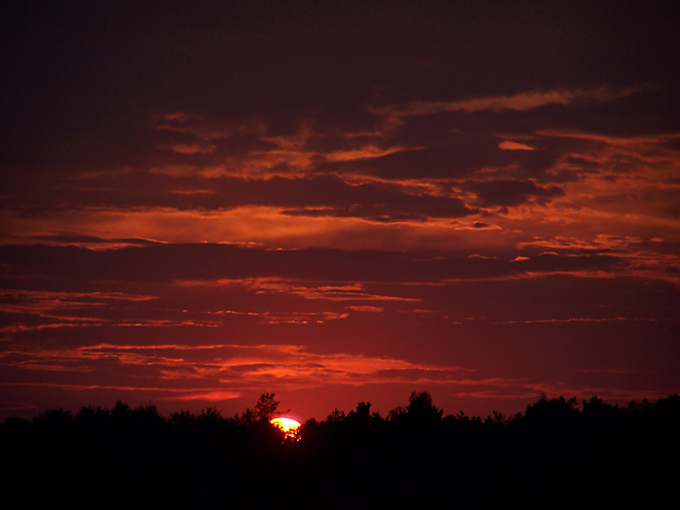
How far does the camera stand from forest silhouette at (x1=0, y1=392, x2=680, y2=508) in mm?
56031

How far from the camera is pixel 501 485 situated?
2259 inches

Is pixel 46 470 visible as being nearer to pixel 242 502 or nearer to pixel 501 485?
pixel 242 502

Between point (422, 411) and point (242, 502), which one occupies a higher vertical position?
point (422, 411)

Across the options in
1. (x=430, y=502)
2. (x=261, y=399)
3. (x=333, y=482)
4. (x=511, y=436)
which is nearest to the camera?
(x=430, y=502)

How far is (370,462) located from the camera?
62.1m

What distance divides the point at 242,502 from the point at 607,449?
85.2 ft

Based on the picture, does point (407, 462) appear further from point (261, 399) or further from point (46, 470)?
point (46, 470)

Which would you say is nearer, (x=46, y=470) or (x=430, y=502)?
(x=430, y=502)

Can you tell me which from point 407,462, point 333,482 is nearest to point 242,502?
point 333,482

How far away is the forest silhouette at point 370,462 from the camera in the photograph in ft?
184

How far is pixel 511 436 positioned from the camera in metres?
64.8

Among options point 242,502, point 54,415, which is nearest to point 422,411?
point 242,502

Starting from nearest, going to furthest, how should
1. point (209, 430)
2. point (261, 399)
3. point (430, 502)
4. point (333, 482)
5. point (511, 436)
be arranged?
point (430, 502), point (333, 482), point (511, 436), point (209, 430), point (261, 399)

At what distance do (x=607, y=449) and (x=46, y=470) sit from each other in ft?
135
